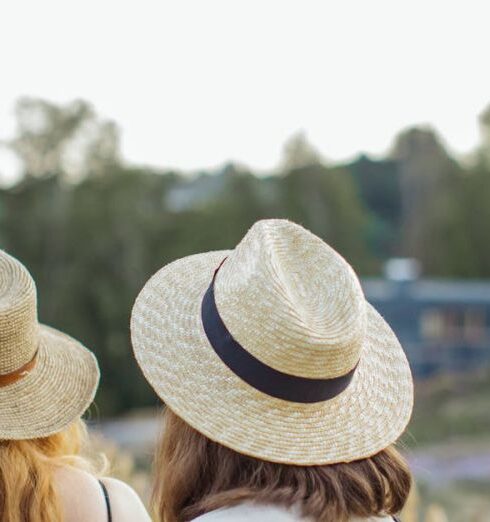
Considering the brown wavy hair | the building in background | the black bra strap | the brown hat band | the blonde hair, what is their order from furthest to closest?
the building in background < the brown hat band < the black bra strap < the blonde hair < the brown wavy hair

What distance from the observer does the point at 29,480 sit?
5.74 feet

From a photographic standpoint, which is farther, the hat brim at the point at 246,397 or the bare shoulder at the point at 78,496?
the bare shoulder at the point at 78,496

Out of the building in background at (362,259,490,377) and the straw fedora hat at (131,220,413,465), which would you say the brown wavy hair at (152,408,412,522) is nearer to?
the straw fedora hat at (131,220,413,465)

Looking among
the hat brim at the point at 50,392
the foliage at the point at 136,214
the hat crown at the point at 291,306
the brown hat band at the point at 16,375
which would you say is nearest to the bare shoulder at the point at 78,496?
the hat brim at the point at 50,392

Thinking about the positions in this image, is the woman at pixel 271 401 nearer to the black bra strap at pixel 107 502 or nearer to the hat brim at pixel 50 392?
the black bra strap at pixel 107 502

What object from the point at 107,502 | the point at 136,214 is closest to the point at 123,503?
the point at 107,502

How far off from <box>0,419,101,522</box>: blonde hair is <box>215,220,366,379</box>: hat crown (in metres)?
0.55

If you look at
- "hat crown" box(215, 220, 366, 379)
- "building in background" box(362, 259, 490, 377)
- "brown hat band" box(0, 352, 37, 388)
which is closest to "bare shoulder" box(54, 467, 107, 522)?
"brown hat band" box(0, 352, 37, 388)

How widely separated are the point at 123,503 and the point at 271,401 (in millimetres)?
535

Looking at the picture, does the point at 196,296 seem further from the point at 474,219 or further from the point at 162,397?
the point at 474,219

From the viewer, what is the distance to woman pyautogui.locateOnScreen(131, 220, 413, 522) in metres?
1.44

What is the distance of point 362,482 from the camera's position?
1455mm

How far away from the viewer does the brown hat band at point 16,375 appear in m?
1.93

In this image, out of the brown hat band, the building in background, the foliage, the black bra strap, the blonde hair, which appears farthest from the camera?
the foliage
